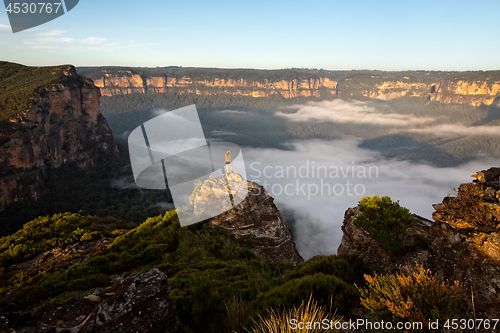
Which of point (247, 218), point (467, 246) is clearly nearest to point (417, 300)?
point (467, 246)

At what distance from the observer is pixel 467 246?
20.4 ft

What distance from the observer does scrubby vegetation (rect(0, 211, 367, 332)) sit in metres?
5.87

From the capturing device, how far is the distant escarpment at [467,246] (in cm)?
547

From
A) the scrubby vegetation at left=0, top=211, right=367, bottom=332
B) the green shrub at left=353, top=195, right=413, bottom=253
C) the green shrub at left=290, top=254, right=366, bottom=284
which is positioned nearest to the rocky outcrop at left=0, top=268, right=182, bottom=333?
the scrubby vegetation at left=0, top=211, right=367, bottom=332

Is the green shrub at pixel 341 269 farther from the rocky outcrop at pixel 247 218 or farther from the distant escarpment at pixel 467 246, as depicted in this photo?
the rocky outcrop at pixel 247 218

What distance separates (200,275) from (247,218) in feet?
23.5

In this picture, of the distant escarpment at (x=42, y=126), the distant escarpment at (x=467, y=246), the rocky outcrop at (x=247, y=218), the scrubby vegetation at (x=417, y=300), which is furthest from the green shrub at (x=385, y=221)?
the distant escarpment at (x=42, y=126)

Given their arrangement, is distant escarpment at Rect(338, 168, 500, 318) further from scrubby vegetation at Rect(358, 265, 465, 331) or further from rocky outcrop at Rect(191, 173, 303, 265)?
rocky outcrop at Rect(191, 173, 303, 265)

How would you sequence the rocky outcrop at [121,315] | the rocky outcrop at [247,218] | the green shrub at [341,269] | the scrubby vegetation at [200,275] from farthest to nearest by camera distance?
the rocky outcrop at [247,218], the green shrub at [341,269], the scrubby vegetation at [200,275], the rocky outcrop at [121,315]

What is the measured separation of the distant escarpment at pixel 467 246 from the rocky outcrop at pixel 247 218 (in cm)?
715

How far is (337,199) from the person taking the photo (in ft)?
470

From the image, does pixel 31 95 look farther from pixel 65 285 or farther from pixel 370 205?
pixel 370 205

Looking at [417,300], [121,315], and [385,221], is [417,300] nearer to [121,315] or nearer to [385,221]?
[121,315]

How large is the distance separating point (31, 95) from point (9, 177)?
21.1 meters
